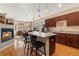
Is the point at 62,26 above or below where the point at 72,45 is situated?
above

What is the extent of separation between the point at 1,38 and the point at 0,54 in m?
0.39

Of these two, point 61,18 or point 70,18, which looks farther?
point 61,18

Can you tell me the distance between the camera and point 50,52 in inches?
154

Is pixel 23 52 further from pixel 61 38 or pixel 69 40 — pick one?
pixel 61 38

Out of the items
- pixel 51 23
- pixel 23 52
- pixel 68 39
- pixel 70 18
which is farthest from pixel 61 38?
pixel 23 52

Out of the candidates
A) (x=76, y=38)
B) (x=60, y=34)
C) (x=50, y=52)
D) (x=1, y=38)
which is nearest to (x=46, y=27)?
(x=60, y=34)

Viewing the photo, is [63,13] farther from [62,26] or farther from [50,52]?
[50,52]

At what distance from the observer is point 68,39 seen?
18.7 feet

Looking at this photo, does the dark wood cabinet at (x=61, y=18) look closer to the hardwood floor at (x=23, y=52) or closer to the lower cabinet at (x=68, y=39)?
the lower cabinet at (x=68, y=39)

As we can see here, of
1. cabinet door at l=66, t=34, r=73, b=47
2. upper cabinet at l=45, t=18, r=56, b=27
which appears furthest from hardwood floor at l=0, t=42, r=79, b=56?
upper cabinet at l=45, t=18, r=56, b=27

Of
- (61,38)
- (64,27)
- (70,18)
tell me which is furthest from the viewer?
(64,27)

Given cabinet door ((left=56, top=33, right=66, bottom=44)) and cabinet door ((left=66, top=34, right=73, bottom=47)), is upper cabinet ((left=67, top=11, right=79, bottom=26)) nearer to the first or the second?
cabinet door ((left=66, top=34, right=73, bottom=47))

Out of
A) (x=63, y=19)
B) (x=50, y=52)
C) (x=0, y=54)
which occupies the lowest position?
(x=50, y=52)

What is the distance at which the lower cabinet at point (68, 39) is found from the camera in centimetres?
516
